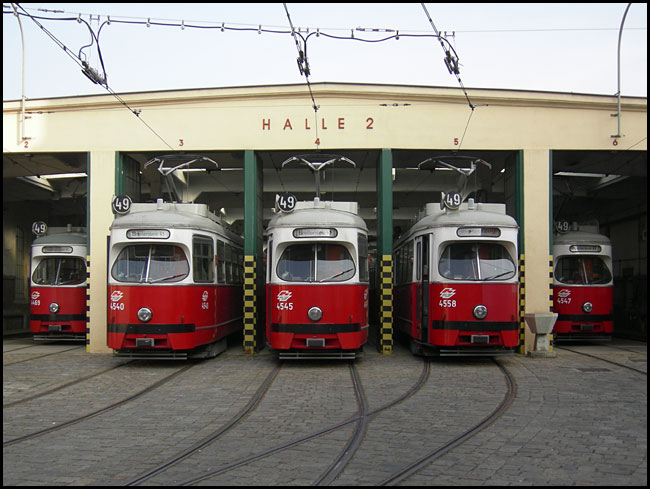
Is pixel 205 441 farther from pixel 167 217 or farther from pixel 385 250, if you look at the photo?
pixel 385 250

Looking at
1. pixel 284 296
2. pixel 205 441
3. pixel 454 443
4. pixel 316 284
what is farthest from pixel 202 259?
pixel 454 443

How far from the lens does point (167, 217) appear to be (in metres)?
13.2

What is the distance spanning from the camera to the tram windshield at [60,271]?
18.1 m

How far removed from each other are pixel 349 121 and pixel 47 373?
8995 mm

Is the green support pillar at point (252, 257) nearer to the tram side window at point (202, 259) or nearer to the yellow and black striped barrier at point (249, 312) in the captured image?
the yellow and black striped barrier at point (249, 312)

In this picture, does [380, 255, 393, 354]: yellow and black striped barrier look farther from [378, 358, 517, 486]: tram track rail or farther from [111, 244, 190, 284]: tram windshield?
[378, 358, 517, 486]: tram track rail

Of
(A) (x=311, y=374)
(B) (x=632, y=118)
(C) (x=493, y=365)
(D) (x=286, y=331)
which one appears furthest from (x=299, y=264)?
(B) (x=632, y=118)

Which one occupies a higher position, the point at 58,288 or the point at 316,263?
the point at 316,263

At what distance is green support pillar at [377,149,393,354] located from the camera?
15.3 meters

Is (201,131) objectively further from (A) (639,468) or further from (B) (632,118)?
(A) (639,468)

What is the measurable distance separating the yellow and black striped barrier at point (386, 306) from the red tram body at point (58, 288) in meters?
8.20

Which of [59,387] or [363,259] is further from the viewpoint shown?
[363,259]

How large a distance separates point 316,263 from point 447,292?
107 inches

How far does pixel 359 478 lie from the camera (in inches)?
221
